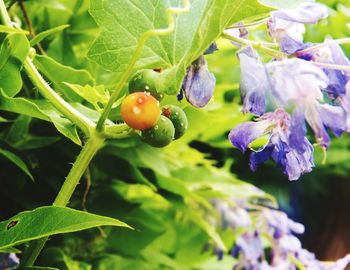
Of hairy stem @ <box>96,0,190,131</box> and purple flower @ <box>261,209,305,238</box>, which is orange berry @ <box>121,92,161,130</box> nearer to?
hairy stem @ <box>96,0,190,131</box>

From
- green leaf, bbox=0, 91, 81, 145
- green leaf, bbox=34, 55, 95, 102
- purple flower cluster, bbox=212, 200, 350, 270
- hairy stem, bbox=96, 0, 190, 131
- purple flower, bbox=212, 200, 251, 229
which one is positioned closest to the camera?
hairy stem, bbox=96, 0, 190, 131

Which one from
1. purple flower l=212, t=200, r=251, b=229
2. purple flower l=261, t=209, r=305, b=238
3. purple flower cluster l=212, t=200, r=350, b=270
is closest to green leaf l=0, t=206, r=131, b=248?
purple flower cluster l=212, t=200, r=350, b=270

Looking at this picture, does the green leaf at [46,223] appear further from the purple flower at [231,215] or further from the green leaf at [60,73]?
the purple flower at [231,215]

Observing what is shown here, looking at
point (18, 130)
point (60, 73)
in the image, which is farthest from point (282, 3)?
point (18, 130)

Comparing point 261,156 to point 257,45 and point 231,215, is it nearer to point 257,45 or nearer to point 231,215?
point 257,45

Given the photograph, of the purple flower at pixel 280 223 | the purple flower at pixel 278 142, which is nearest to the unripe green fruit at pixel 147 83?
the purple flower at pixel 278 142
